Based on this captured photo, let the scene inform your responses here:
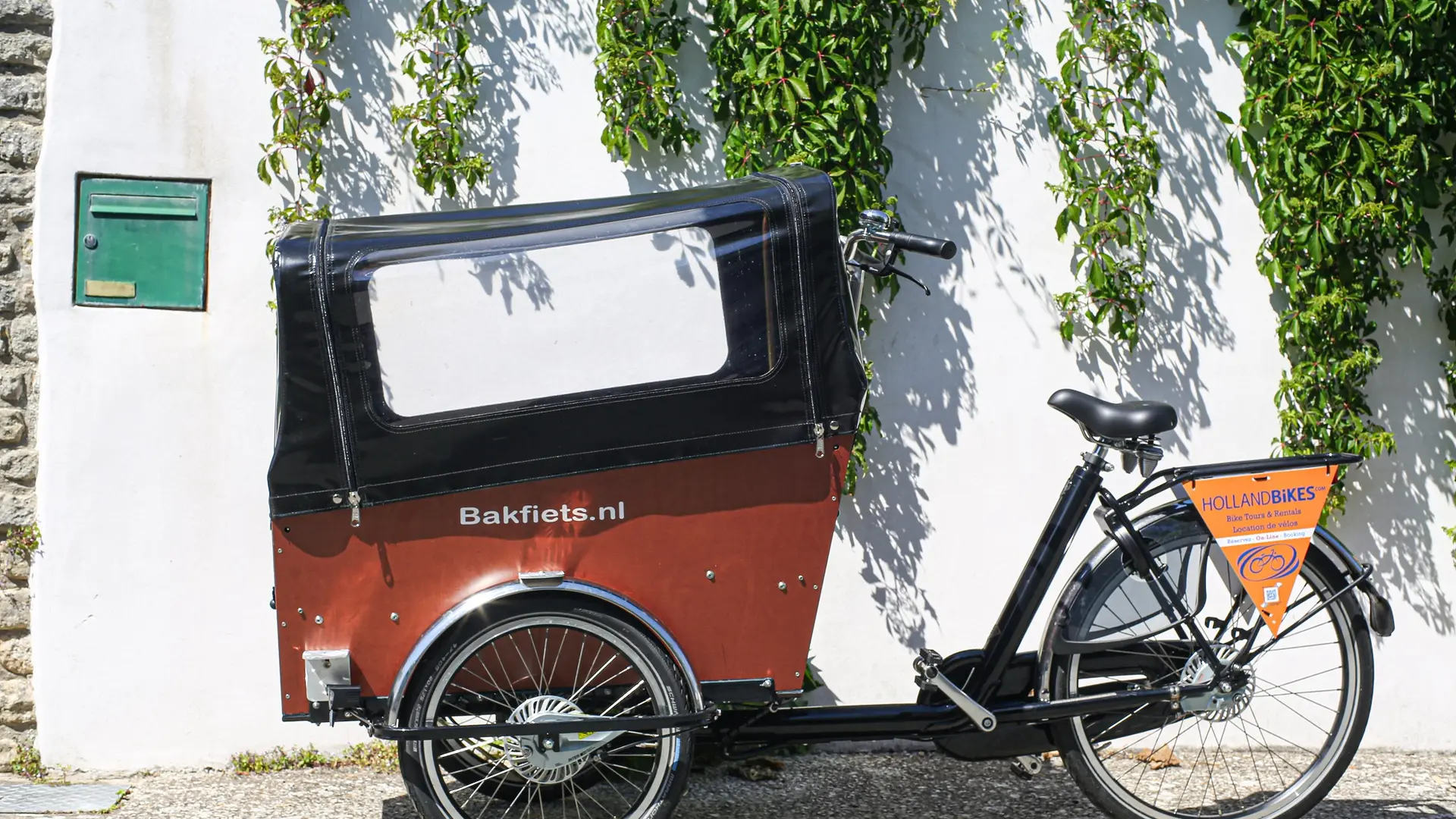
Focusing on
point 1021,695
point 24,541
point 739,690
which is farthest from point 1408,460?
point 24,541

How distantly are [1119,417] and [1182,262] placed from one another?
1.45 metres

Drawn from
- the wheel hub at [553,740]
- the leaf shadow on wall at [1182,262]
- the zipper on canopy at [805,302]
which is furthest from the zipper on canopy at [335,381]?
the leaf shadow on wall at [1182,262]

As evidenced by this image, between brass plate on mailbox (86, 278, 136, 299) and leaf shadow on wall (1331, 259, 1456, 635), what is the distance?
4586mm

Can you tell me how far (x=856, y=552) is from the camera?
450cm

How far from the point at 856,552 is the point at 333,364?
2.22 meters

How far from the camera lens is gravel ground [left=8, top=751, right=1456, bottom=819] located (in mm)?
3830

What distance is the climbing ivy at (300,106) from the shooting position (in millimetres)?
4164

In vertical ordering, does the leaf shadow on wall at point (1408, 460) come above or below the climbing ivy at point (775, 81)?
below

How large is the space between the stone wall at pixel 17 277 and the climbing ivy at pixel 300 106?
77cm

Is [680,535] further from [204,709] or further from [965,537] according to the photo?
[204,709]

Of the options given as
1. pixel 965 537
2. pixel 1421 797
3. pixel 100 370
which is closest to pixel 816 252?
pixel 965 537

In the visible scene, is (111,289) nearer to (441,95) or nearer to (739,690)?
(441,95)

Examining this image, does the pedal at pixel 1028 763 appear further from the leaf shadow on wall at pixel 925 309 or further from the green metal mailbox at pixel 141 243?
the green metal mailbox at pixel 141 243

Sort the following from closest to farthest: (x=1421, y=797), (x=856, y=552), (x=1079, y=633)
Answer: (x=1079, y=633) < (x=1421, y=797) < (x=856, y=552)
